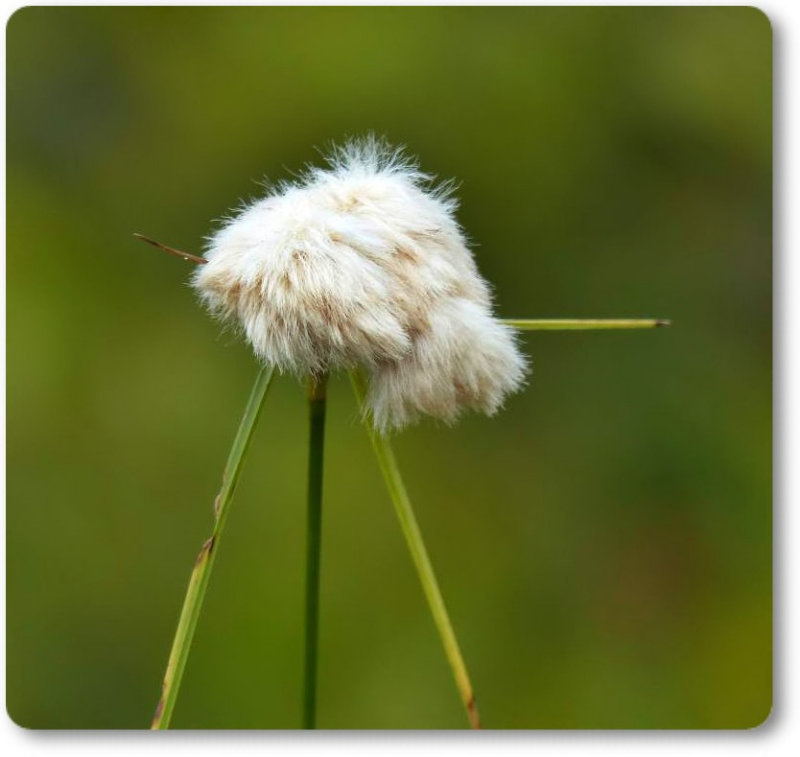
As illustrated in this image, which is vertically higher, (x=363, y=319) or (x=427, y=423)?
(x=363, y=319)

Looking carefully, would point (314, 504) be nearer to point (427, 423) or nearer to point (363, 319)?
point (363, 319)

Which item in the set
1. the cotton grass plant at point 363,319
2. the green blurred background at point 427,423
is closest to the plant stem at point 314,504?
the cotton grass plant at point 363,319

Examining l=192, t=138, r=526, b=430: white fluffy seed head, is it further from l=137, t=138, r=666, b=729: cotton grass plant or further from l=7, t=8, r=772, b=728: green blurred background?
l=7, t=8, r=772, b=728: green blurred background

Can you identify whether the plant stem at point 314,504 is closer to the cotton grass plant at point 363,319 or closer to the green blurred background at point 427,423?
the cotton grass plant at point 363,319

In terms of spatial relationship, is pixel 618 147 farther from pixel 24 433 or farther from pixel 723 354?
pixel 24 433

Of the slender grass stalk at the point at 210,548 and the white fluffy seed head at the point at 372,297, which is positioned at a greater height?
the white fluffy seed head at the point at 372,297

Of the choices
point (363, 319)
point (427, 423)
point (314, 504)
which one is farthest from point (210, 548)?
point (427, 423)

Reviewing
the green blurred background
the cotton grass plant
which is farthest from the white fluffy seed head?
the green blurred background

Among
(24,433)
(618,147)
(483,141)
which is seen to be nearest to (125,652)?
(24,433)
